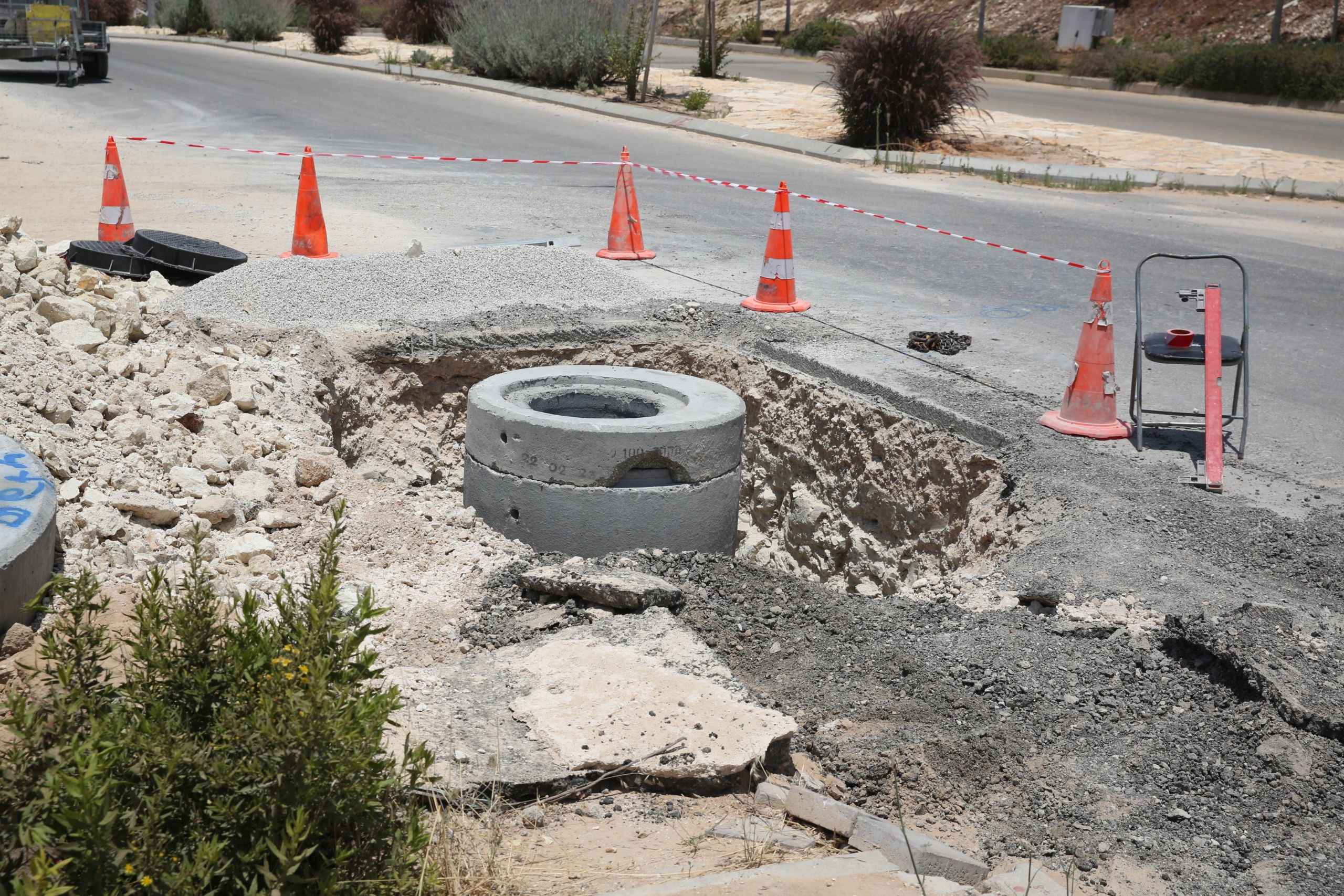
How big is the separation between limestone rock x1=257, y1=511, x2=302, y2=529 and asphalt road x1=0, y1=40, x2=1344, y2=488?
340cm

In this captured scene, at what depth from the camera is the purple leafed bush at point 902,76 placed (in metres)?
16.9

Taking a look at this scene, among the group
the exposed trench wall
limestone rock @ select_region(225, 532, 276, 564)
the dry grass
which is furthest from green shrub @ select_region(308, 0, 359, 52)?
the dry grass

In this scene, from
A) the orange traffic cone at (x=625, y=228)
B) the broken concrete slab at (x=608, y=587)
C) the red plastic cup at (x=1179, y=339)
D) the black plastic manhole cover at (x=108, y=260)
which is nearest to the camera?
the broken concrete slab at (x=608, y=587)

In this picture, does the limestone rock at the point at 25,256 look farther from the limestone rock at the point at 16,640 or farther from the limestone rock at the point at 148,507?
the limestone rock at the point at 16,640

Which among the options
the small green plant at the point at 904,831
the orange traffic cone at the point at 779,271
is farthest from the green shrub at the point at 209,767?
the orange traffic cone at the point at 779,271

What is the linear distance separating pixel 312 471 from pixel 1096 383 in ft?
12.9

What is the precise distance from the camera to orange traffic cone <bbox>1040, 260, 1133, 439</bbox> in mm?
5801

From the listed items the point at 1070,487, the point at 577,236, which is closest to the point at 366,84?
the point at 577,236

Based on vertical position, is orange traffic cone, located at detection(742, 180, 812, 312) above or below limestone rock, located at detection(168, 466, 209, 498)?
above

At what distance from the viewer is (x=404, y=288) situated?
7758mm

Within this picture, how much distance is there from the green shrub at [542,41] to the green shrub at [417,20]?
28.4 feet

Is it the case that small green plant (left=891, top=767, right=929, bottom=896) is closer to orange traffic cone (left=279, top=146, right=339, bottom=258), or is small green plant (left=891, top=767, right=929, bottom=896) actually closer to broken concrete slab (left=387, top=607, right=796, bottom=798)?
broken concrete slab (left=387, top=607, right=796, bottom=798)

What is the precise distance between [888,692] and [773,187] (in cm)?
1037

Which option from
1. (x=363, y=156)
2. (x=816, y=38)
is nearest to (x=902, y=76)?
(x=363, y=156)
